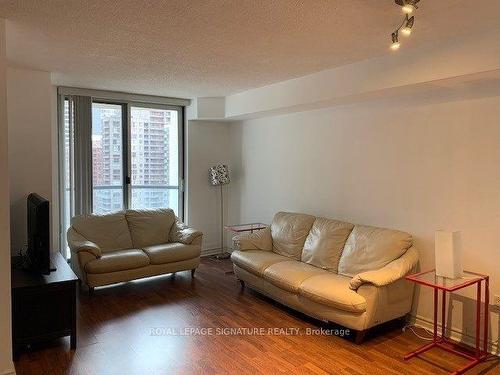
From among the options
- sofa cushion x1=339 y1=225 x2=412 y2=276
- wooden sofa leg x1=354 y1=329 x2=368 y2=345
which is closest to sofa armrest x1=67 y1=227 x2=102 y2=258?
sofa cushion x1=339 y1=225 x2=412 y2=276

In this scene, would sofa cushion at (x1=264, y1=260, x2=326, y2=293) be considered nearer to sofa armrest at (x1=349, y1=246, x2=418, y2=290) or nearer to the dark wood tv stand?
sofa armrest at (x1=349, y1=246, x2=418, y2=290)

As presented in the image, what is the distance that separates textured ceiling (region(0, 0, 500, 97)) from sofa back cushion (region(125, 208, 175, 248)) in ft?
6.28

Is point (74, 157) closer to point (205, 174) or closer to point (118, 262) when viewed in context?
point (118, 262)

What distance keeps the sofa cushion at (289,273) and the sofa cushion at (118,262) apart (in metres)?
1.51

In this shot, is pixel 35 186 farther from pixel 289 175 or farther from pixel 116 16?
pixel 289 175

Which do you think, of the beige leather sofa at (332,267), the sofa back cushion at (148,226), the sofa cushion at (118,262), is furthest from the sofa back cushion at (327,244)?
the sofa back cushion at (148,226)

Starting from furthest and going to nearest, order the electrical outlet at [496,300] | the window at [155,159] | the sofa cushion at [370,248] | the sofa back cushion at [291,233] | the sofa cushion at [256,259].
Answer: the window at [155,159]
the sofa back cushion at [291,233]
the sofa cushion at [256,259]
the sofa cushion at [370,248]
the electrical outlet at [496,300]

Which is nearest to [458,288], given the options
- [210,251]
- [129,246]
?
[129,246]

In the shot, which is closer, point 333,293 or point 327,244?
point 333,293

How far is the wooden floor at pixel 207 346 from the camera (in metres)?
2.86

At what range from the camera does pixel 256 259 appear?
13.9 feet

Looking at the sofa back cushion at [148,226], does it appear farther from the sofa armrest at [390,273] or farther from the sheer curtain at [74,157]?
the sofa armrest at [390,273]

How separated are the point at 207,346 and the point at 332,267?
4.95 ft

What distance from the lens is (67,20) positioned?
2.56 meters
